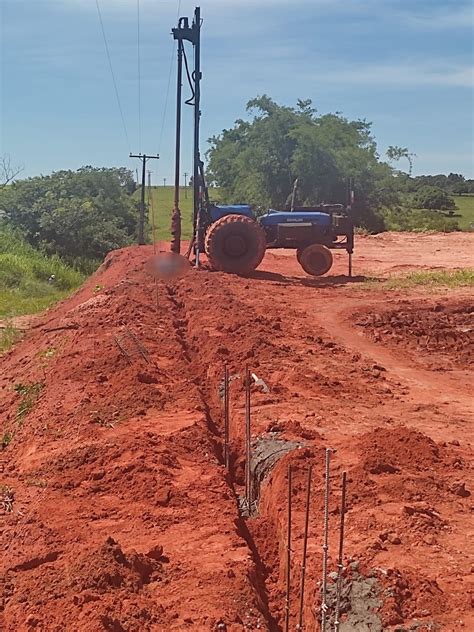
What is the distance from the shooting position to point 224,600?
16.6 feet

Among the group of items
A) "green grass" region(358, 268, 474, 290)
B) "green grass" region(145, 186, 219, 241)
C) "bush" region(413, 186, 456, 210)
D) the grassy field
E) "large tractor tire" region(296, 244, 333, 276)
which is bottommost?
the grassy field

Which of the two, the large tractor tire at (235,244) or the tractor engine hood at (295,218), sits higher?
the tractor engine hood at (295,218)

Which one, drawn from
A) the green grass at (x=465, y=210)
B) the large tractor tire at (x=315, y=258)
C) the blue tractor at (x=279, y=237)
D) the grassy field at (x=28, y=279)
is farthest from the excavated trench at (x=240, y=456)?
the green grass at (x=465, y=210)

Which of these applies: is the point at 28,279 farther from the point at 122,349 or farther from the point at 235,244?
the point at 122,349

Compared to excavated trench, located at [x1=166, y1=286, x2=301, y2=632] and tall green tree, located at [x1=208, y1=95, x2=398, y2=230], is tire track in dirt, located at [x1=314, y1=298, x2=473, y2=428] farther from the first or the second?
tall green tree, located at [x1=208, y1=95, x2=398, y2=230]

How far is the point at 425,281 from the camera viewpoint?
19.2 metres

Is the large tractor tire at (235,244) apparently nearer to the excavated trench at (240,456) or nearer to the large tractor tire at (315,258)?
the large tractor tire at (315,258)

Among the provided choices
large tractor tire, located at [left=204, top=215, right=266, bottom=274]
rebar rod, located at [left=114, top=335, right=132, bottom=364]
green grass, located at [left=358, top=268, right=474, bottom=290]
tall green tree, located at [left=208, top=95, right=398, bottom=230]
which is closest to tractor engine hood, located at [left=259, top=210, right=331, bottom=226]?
large tractor tire, located at [left=204, top=215, right=266, bottom=274]

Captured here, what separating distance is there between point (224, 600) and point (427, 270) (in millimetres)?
19244

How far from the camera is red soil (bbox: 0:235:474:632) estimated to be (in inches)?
198

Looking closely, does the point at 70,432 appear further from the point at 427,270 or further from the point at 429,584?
the point at 427,270

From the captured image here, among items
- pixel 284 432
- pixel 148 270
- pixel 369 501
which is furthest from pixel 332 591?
pixel 148 270

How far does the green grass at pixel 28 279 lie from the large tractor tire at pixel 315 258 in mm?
7700

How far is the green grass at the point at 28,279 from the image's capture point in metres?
23.5
